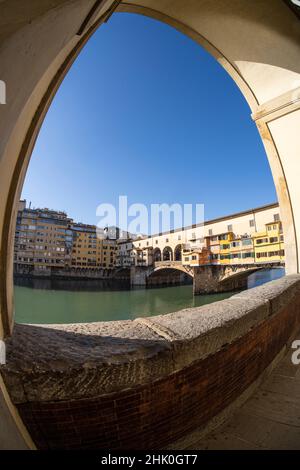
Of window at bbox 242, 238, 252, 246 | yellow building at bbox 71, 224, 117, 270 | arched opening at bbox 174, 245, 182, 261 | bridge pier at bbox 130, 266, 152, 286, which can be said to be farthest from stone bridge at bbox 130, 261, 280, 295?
yellow building at bbox 71, 224, 117, 270

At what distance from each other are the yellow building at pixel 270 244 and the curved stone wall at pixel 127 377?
24368 millimetres

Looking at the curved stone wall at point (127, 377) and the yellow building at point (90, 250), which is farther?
the yellow building at point (90, 250)

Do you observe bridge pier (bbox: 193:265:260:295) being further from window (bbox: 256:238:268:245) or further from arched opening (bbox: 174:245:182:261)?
arched opening (bbox: 174:245:182:261)

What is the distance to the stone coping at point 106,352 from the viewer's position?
2.96 feet

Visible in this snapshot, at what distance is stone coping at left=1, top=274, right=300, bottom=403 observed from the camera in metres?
Result: 0.90

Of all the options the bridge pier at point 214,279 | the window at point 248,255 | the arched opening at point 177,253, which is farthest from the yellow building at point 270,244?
the arched opening at point 177,253

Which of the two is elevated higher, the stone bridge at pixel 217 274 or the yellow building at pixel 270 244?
the yellow building at pixel 270 244

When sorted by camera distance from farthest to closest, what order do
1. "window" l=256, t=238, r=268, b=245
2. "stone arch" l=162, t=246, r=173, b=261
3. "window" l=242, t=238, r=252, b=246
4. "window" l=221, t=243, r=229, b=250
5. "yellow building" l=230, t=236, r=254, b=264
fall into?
"stone arch" l=162, t=246, r=173, b=261, "window" l=221, t=243, r=229, b=250, "window" l=242, t=238, r=252, b=246, "yellow building" l=230, t=236, r=254, b=264, "window" l=256, t=238, r=268, b=245

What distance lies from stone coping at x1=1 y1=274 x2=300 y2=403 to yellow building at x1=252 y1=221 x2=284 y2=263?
24481 mm

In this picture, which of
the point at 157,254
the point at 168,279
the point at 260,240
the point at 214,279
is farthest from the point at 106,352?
the point at 157,254

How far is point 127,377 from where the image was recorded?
1009 mm

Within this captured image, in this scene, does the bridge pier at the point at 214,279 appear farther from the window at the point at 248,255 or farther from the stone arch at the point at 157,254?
the stone arch at the point at 157,254
